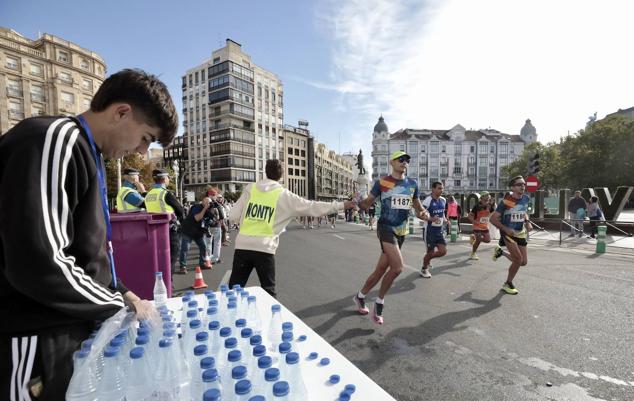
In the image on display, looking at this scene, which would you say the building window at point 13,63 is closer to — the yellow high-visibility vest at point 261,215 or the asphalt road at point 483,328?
the asphalt road at point 483,328

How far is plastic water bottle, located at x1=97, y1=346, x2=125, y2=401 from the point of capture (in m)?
1.08

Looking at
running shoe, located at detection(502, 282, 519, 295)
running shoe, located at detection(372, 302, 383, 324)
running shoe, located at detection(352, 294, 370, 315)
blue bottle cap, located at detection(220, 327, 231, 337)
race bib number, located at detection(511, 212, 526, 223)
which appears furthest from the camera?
race bib number, located at detection(511, 212, 526, 223)

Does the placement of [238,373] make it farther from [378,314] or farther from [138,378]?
[378,314]

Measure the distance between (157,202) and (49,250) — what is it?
19.1ft

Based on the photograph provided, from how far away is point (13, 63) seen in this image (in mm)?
40531

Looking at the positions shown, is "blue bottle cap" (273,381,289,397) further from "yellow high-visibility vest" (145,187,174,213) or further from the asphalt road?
"yellow high-visibility vest" (145,187,174,213)

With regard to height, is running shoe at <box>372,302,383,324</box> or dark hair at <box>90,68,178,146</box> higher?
dark hair at <box>90,68,178,146</box>

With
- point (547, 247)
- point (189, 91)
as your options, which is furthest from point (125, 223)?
point (189, 91)

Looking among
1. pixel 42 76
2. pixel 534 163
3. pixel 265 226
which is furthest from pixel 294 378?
pixel 42 76

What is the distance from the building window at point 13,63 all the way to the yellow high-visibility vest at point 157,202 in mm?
51847

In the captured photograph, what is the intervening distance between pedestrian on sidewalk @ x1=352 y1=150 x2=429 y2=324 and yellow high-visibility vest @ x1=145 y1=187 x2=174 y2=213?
4.20 metres

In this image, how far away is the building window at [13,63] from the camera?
40.1 meters

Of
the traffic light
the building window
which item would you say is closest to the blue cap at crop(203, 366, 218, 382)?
the traffic light

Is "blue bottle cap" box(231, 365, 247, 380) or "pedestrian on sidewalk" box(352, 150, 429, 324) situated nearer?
"blue bottle cap" box(231, 365, 247, 380)
